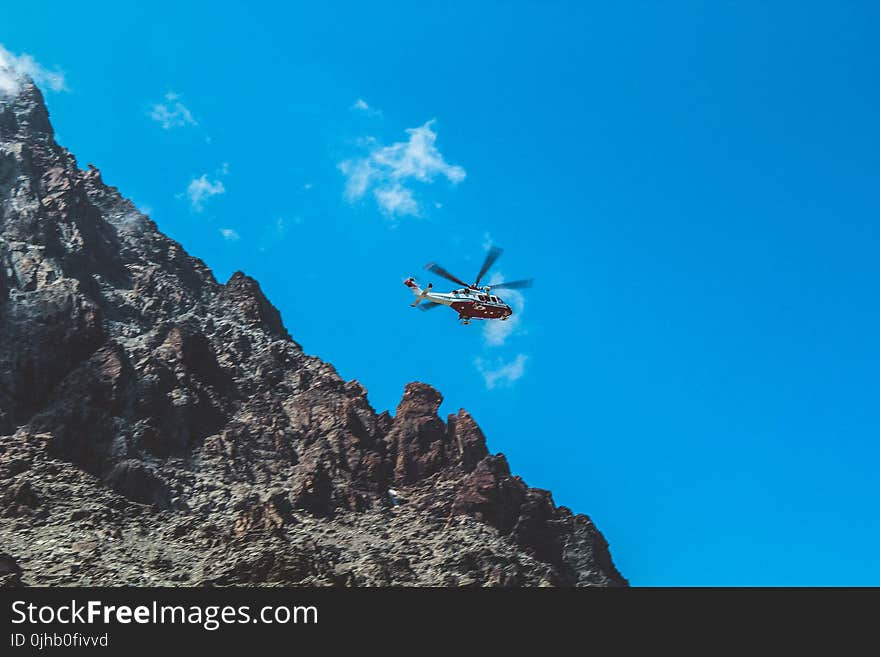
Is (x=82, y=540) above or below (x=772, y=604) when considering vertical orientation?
above

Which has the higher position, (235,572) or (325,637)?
(235,572)

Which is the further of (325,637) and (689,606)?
(325,637)

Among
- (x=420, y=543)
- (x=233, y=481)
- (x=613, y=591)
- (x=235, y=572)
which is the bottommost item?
(x=613, y=591)

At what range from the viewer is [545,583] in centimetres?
18325

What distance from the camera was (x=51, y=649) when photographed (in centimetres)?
5188

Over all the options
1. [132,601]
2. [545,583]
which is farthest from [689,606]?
[545,583]

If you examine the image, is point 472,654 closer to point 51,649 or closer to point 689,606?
point 689,606

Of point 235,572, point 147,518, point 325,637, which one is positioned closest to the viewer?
point 325,637

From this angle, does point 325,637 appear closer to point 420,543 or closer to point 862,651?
point 862,651

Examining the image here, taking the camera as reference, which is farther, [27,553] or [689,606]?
[27,553]

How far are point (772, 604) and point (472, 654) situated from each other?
13.7 metres

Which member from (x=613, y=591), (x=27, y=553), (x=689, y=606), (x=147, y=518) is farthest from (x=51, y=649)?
(x=147, y=518)

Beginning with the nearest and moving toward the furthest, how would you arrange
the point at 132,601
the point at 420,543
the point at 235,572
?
the point at 132,601
the point at 235,572
the point at 420,543

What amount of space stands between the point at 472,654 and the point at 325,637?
7701 millimetres
